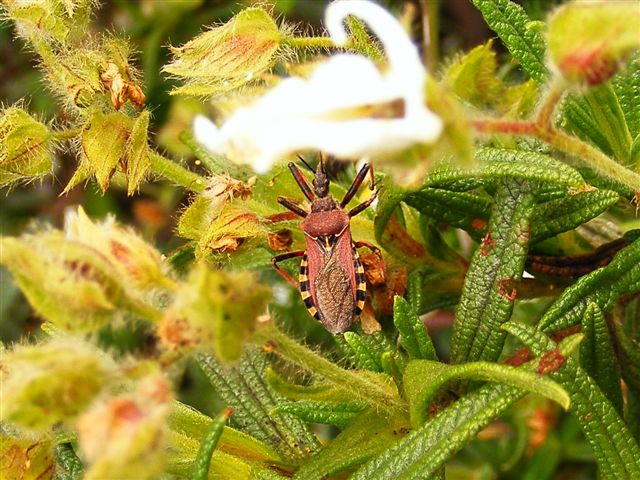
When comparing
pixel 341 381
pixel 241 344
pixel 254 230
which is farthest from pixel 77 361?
pixel 254 230

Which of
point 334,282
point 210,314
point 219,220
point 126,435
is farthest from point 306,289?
point 126,435

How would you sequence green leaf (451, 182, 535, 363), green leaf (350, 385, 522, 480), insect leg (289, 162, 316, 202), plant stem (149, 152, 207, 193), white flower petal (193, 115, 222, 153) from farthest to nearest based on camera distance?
1. insect leg (289, 162, 316, 202)
2. plant stem (149, 152, 207, 193)
3. green leaf (451, 182, 535, 363)
4. green leaf (350, 385, 522, 480)
5. white flower petal (193, 115, 222, 153)

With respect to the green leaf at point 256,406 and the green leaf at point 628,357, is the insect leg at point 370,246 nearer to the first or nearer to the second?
the green leaf at point 256,406

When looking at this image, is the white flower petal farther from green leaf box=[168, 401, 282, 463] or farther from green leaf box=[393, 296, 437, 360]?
green leaf box=[168, 401, 282, 463]

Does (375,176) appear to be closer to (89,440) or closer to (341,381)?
(341,381)

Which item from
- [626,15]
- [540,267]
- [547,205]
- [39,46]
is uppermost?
[626,15]

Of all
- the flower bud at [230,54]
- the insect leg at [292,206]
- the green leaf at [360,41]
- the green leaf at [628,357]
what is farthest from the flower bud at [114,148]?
→ the green leaf at [628,357]

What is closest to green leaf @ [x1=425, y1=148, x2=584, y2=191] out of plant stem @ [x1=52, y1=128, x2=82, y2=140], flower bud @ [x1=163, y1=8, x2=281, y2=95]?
flower bud @ [x1=163, y1=8, x2=281, y2=95]
